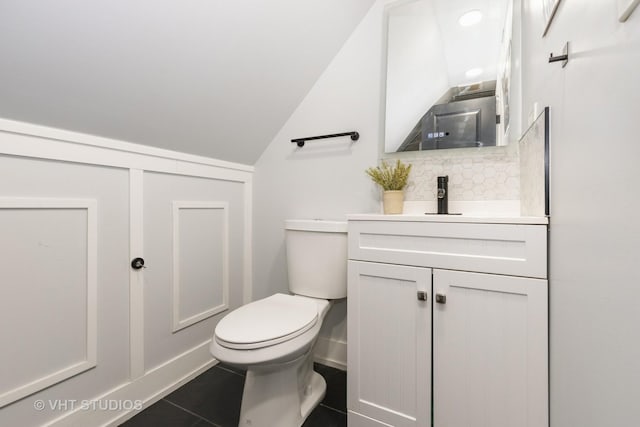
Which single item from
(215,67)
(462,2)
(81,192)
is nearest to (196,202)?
(81,192)

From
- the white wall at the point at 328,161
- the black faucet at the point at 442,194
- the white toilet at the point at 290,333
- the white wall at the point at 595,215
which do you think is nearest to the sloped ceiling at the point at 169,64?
the white wall at the point at 328,161

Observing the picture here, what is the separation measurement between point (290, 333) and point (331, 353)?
28.2 inches

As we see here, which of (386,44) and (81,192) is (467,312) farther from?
(81,192)

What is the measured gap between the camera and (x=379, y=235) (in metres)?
1.12

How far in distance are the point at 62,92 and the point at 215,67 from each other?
1.80ft

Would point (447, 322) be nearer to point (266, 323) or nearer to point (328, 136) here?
point (266, 323)

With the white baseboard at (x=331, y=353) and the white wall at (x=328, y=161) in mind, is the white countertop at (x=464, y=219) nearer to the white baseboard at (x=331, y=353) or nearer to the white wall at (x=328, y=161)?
the white wall at (x=328, y=161)

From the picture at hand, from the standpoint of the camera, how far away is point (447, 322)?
979 mm

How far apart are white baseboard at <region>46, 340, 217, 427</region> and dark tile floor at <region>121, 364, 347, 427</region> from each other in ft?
0.10

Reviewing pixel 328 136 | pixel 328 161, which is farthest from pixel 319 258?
pixel 328 136

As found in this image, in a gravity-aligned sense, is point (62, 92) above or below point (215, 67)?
below

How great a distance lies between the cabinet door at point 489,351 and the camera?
0.86 m

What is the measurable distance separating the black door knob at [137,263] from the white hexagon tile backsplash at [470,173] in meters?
1.29

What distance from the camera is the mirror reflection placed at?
127cm
